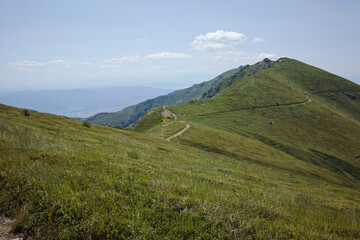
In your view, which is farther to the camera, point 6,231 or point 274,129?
point 274,129

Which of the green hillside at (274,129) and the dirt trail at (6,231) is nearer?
the dirt trail at (6,231)

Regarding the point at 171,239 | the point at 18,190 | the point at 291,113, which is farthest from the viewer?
the point at 291,113

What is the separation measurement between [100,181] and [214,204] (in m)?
3.95

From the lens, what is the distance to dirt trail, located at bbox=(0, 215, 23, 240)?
13.9 ft

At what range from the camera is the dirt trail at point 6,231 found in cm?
422

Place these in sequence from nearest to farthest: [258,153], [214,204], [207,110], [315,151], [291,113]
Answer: [214,204], [258,153], [315,151], [207,110], [291,113]

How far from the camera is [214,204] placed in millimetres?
5688

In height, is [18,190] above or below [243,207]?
above

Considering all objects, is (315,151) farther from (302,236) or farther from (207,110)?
(302,236)

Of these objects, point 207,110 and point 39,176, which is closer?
point 39,176

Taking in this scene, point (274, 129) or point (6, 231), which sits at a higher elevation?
point (6, 231)

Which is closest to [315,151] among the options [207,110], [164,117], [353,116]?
[207,110]

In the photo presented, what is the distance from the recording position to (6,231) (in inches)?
172

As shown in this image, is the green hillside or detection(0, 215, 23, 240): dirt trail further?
the green hillside
